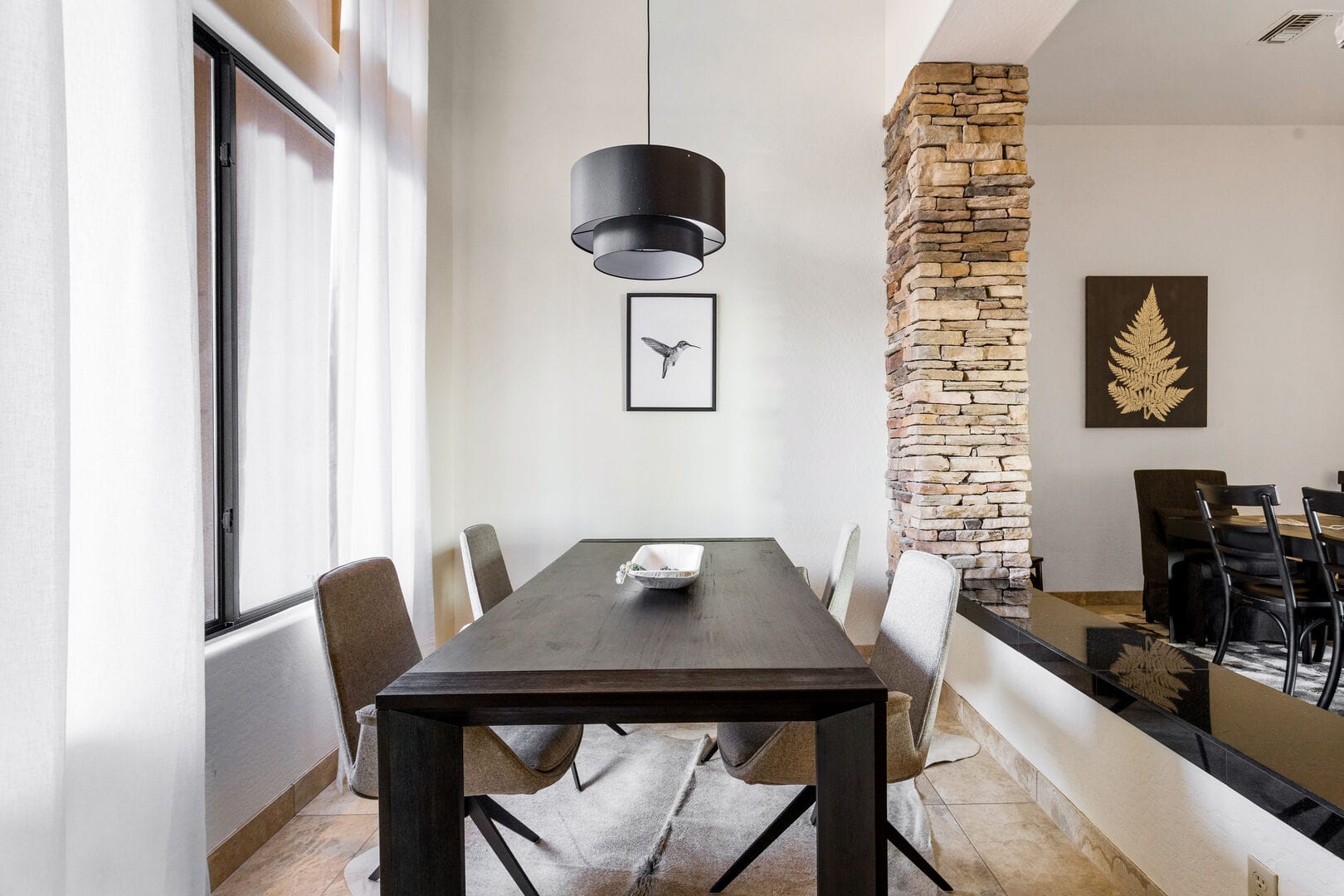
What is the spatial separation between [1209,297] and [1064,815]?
4052 mm

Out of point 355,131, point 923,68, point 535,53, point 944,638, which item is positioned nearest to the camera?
point 944,638

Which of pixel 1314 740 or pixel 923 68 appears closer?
pixel 1314 740

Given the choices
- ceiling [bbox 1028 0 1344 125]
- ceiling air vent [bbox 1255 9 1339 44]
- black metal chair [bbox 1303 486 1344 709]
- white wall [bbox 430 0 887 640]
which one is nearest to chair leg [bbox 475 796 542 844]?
white wall [bbox 430 0 887 640]

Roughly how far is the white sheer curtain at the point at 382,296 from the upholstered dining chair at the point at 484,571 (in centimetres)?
34

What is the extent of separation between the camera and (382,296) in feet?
8.07

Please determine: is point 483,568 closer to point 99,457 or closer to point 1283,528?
point 99,457

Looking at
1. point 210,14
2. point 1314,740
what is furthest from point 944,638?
point 210,14

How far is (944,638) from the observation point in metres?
1.55

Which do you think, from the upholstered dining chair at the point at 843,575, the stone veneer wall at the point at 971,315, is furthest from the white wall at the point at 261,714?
the stone veneer wall at the point at 971,315

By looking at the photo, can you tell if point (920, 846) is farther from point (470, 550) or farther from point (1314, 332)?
point (1314, 332)

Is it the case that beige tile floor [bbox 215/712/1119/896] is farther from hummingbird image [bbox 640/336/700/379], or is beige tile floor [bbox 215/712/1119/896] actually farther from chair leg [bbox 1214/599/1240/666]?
hummingbird image [bbox 640/336/700/379]

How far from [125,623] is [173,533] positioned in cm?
19

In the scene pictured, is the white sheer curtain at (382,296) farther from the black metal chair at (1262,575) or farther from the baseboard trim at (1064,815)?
the black metal chair at (1262,575)

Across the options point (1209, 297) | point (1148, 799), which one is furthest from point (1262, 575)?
point (1209, 297)
